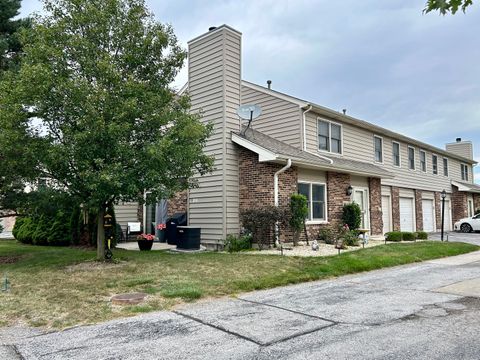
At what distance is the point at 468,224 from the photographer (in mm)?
24500

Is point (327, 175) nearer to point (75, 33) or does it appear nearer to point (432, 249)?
point (432, 249)

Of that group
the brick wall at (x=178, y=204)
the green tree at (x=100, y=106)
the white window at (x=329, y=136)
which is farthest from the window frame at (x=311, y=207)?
the green tree at (x=100, y=106)

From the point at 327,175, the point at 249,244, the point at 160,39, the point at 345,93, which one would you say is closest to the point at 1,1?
the point at 160,39

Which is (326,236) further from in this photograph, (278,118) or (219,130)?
(219,130)

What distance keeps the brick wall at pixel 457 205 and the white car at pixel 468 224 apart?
178cm

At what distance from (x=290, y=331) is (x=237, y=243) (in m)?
7.62

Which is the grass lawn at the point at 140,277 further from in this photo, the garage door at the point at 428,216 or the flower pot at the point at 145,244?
the garage door at the point at 428,216

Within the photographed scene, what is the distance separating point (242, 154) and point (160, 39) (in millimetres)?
4869

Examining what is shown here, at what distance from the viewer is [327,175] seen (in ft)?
49.9

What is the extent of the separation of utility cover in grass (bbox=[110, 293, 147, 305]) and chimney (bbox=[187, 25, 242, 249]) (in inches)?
246

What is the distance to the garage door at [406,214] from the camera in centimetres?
2167

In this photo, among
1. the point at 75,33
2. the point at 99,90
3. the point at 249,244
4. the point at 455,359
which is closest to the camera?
the point at 455,359

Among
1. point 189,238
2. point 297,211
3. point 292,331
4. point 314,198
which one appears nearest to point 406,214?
point 314,198

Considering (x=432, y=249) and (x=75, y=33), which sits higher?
(x=75, y=33)
